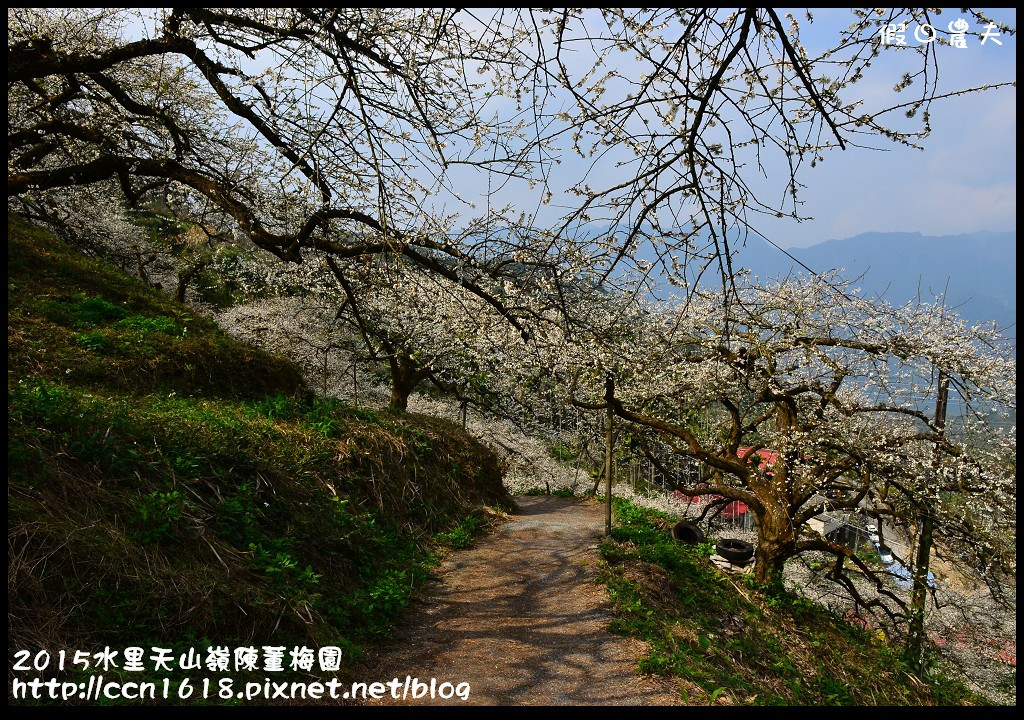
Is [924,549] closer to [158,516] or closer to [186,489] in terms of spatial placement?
[186,489]

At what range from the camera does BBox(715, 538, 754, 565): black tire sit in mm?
9000

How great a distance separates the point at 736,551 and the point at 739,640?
3.00m

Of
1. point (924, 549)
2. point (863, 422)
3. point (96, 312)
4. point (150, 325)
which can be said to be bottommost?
point (924, 549)

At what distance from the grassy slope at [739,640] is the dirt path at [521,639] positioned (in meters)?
0.25

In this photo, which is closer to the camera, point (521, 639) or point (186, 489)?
point (186, 489)

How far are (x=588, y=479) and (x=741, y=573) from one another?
43.1ft

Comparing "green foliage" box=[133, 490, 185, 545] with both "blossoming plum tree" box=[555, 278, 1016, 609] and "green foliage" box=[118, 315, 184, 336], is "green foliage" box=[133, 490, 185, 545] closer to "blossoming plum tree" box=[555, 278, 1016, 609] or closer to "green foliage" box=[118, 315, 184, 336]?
"green foliage" box=[118, 315, 184, 336]

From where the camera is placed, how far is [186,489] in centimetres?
434

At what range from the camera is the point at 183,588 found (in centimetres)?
346

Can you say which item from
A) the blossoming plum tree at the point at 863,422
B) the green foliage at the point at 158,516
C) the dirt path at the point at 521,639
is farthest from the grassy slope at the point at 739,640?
the green foliage at the point at 158,516

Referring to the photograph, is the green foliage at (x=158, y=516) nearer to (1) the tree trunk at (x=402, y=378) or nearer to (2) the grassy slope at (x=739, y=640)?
(2) the grassy slope at (x=739, y=640)

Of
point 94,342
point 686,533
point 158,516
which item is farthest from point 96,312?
point 686,533

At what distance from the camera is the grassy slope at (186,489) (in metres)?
3.22

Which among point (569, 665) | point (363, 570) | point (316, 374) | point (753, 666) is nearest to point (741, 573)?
point (753, 666)
